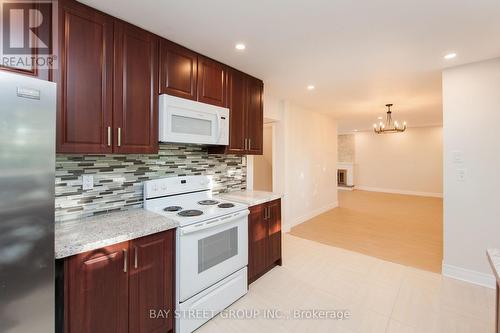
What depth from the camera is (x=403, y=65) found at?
264 centimetres

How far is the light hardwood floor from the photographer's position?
3.33 metres

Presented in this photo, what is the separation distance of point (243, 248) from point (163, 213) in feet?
2.86

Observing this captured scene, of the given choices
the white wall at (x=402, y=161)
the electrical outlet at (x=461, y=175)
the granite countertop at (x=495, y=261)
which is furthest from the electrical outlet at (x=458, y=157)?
the white wall at (x=402, y=161)

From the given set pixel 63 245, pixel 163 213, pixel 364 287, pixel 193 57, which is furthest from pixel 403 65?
pixel 63 245

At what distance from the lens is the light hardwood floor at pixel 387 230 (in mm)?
3326

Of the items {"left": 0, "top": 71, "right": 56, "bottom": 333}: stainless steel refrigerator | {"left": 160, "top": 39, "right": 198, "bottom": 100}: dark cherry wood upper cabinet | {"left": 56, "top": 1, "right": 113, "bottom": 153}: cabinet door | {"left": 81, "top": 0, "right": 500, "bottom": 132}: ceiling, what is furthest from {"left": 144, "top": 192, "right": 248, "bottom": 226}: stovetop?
{"left": 81, "top": 0, "right": 500, "bottom": 132}: ceiling

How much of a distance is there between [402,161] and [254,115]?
7463 mm

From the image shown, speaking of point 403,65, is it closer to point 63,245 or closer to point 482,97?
point 482,97

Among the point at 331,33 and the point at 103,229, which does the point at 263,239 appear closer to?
the point at 103,229

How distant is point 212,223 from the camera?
6.45ft

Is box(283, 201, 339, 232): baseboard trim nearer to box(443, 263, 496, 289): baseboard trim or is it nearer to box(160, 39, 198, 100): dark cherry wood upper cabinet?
box(443, 263, 496, 289): baseboard trim

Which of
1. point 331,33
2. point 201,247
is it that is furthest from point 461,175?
point 201,247

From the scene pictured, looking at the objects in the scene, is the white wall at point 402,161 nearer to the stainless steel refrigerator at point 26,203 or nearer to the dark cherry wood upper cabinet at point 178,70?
the dark cherry wood upper cabinet at point 178,70

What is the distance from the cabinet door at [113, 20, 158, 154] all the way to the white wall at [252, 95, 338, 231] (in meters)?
1.77
